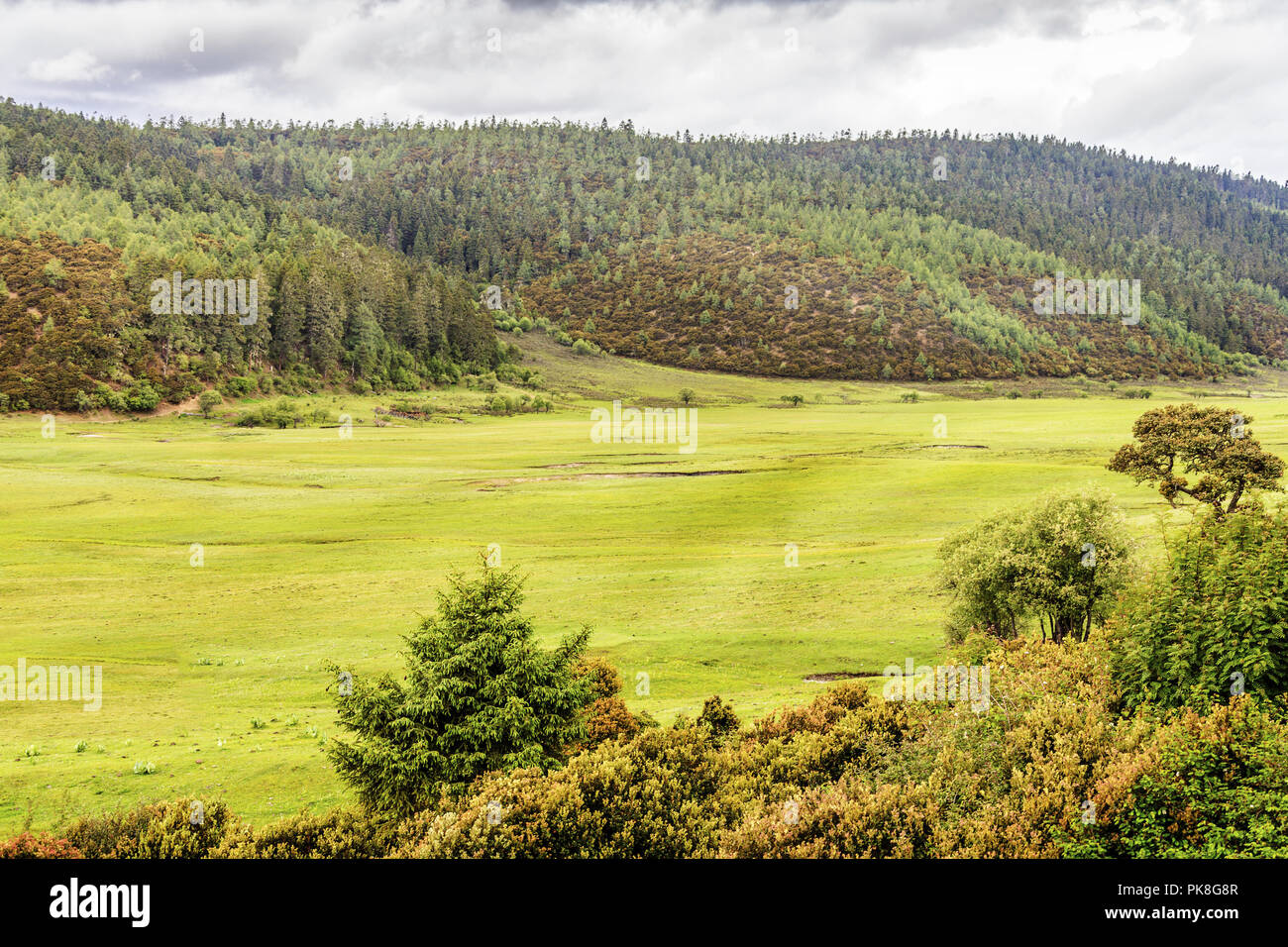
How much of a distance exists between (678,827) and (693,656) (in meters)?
26.4

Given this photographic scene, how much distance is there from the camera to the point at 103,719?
37094 millimetres

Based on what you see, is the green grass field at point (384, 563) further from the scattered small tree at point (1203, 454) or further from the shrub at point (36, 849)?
the shrub at point (36, 849)

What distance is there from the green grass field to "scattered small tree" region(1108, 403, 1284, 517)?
4.48 m

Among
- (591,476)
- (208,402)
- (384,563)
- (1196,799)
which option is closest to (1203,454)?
(1196,799)

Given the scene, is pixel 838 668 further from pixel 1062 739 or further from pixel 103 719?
pixel 103 719

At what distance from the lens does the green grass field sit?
35969 mm
